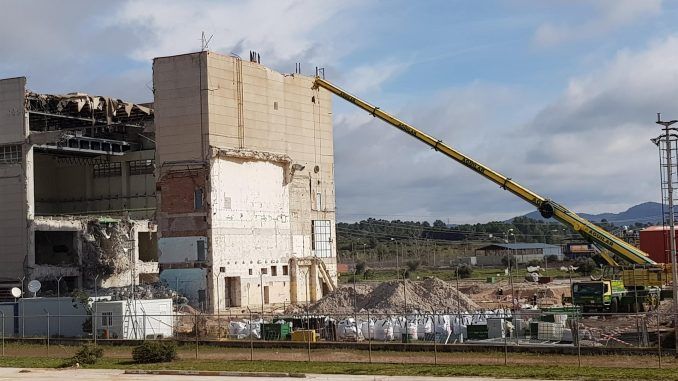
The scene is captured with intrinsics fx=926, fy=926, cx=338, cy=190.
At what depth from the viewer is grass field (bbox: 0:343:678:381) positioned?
3206 cm

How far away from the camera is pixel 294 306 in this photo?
217 ft

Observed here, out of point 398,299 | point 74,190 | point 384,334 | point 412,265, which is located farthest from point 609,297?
point 412,265

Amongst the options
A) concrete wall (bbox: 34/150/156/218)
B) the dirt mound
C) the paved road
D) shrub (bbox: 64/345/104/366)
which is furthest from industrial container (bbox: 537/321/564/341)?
concrete wall (bbox: 34/150/156/218)

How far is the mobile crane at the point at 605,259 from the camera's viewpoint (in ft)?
171

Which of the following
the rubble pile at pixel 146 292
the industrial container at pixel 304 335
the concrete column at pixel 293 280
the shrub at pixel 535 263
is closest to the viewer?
the industrial container at pixel 304 335

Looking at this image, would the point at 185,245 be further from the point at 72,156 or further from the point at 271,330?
the point at 72,156

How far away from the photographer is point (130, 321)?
166ft

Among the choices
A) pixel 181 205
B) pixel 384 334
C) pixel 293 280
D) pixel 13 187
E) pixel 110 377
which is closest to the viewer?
pixel 110 377

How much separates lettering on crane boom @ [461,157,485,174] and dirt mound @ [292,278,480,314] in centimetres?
802

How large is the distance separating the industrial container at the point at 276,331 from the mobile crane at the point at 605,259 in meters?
16.7

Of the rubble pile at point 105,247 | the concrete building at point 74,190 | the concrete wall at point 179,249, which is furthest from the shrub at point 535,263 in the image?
the concrete wall at point 179,249

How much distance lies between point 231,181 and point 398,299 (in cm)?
1396

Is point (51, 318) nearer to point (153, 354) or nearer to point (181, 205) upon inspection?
point (181, 205)

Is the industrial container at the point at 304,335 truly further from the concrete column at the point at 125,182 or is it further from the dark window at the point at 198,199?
the concrete column at the point at 125,182
